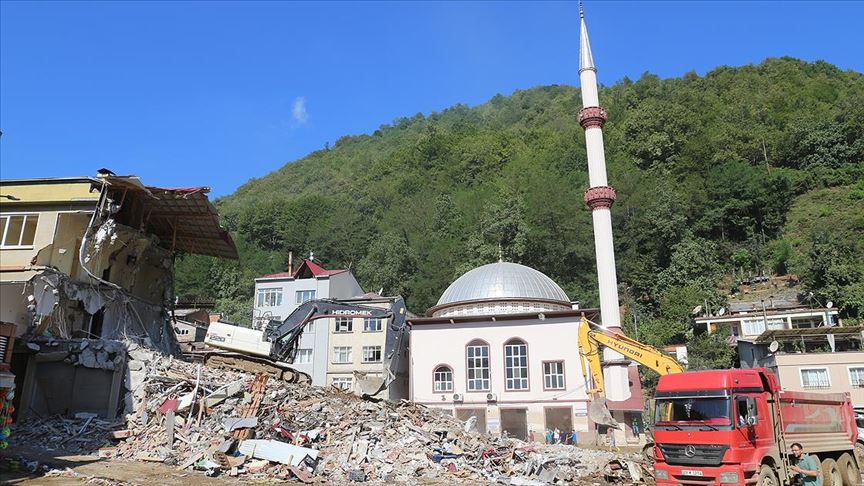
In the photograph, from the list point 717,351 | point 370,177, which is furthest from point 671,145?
point 370,177

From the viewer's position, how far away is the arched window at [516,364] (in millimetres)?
32459

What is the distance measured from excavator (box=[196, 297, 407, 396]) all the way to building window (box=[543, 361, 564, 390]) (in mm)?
11516

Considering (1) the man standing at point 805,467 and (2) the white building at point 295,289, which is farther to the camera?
(2) the white building at point 295,289

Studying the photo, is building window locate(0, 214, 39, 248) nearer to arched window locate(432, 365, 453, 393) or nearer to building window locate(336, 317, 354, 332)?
arched window locate(432, 365, 453, 393)

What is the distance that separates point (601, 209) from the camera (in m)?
37.4

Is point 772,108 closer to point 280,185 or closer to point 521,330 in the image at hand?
point 521,330

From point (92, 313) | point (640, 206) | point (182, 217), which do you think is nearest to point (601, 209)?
point (182, 217)

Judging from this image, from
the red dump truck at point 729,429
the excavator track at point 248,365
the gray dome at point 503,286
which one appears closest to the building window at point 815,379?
the gray dome at point 503,286

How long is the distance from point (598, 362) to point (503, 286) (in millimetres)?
17377

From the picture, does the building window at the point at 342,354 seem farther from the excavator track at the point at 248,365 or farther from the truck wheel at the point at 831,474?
the truck wheel at the point at 831,474

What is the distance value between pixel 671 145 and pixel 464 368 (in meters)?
46.5

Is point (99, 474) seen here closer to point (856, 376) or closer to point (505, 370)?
point (505, 370)

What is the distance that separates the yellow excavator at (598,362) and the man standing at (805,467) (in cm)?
360

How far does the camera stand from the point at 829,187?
6419 centimetres
